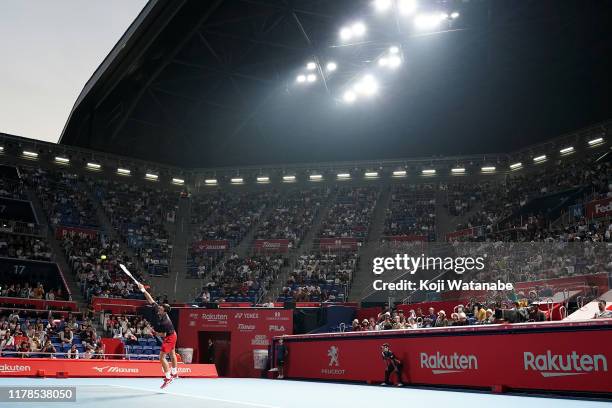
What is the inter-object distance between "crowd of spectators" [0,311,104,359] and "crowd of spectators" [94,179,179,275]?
1143cm

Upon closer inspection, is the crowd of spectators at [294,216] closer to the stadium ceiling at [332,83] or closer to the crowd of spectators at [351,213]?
the crowd of spectators at [351,213]

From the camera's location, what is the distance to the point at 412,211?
139ft

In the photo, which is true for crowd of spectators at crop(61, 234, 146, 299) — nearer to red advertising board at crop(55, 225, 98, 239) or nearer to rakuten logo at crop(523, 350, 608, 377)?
red advertising board at crop(55, 225, 98, 239)

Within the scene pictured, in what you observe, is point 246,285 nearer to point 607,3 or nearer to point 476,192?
point 476,192

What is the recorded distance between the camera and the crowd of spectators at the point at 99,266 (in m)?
33.9

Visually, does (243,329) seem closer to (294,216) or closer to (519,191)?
(294,216)

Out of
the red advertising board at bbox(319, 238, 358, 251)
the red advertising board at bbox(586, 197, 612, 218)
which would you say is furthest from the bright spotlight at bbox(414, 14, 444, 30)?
the red advertising board at bbox(319, 238, 358, 251)

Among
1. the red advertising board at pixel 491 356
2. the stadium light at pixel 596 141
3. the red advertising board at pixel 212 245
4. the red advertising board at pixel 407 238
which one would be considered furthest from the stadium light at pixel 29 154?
the stadium light at pixel 596 141

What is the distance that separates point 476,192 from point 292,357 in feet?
80.4

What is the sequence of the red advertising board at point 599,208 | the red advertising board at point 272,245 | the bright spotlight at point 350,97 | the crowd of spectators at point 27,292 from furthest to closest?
the red advertising board at point 272,245 → the bright spotlight at point 350,97 → the crowd of spectators at point 27,292 → the red advertising board at point 599,208

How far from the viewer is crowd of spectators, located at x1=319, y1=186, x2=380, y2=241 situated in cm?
4125

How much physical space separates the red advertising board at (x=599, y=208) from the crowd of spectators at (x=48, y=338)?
24.7 metres

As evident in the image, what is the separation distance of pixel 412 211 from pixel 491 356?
1090 inches

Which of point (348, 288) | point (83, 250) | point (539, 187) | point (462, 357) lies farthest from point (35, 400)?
point (539, 187)
